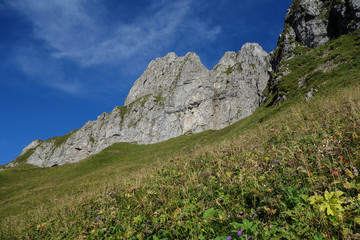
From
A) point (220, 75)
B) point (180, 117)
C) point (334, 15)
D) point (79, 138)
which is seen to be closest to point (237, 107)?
point (220, 75)

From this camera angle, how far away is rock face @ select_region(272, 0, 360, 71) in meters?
31.4

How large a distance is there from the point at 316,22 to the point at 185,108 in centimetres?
11527

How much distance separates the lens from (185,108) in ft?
496

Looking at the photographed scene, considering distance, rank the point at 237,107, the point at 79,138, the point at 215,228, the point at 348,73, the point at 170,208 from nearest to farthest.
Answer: the point at 215,228 < the point at 170,208 < the point at 348,73 < the point at 237,107 < the point at 79,138

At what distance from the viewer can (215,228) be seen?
325 centimetres

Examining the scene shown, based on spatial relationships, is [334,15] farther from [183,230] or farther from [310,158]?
[183,230]

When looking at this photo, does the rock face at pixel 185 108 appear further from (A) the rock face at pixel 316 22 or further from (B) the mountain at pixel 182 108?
(A) the rock face at pixel 316 22

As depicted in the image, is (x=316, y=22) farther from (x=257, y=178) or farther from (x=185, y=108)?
(x=185, y=108)

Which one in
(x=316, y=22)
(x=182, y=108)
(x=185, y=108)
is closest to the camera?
(x=316, y=22)

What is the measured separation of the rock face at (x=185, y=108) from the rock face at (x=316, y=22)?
90168mm

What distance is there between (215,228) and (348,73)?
25677 millimetres

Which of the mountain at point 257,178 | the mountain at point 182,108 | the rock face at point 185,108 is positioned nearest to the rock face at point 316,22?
the mountain at point 257,178

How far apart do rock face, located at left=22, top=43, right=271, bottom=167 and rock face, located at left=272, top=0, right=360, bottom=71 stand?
9017cm

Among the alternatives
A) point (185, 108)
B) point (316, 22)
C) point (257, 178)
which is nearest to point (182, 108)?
point (185, 108)
